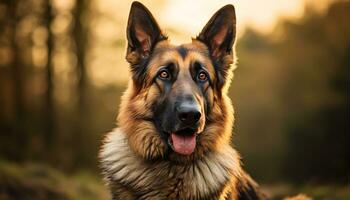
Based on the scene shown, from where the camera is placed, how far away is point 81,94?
19984 mm

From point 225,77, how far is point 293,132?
16.8 metres

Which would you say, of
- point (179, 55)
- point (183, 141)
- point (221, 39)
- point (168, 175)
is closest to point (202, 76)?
point (179, 55)

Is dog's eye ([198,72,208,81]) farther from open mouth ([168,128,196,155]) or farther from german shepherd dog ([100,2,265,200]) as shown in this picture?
open mouth ([168,128,196,155])

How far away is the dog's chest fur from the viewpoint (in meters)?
5.93

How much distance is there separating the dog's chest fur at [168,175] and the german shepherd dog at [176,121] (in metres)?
0.01

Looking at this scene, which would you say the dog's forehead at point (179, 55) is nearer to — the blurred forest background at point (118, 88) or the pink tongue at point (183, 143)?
the pink tongue at point (183, 143)

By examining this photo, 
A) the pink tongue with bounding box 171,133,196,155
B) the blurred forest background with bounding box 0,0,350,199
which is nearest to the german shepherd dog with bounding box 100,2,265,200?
the pink tongue with bounding box 171,133,196,155

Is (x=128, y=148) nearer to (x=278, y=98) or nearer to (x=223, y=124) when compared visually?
(x=223, y=124)

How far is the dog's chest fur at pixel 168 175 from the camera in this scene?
5.93 meters

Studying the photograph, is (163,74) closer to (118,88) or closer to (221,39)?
(221,39)

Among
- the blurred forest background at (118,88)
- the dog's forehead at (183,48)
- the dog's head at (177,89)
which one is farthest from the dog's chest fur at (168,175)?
the blurred forest background at (118,88)

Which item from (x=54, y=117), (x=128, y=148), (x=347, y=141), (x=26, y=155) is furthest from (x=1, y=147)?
(x=128, y=148)

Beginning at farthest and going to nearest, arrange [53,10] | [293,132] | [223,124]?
[293,132] < [53,10] < [223,124]

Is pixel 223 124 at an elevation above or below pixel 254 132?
above
